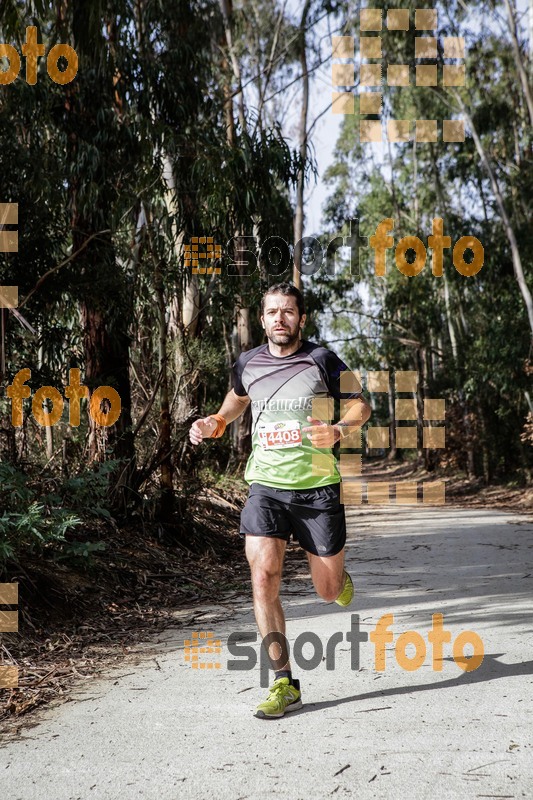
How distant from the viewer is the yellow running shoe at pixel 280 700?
396 centimetres

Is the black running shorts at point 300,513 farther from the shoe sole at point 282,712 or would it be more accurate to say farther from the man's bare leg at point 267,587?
the shoe sole at point 282,712

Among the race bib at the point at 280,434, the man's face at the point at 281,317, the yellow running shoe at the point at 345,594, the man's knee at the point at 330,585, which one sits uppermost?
the man's face at the point at 281,317

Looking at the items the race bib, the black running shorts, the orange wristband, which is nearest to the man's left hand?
the race bib

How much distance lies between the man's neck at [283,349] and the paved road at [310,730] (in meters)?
1.73

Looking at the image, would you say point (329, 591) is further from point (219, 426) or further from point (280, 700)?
point (219, 426)

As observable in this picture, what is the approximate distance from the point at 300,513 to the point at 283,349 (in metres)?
0.84

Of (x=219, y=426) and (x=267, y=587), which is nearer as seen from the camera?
(x=267, y=587)

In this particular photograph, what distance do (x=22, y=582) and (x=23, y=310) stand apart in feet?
10.1

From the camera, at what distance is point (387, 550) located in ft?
32.4

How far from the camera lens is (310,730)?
3787 mm

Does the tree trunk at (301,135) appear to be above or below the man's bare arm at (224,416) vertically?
Answer: above

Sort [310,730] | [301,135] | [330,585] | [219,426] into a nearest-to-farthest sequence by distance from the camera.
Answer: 1. [310,730]
2. [219,426]
3. [330,585]
4. [301,135]

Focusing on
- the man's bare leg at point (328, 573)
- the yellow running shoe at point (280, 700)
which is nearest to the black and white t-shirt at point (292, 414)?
the man's bare leg at point (328, 573)

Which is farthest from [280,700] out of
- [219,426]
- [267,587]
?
[219,426]
